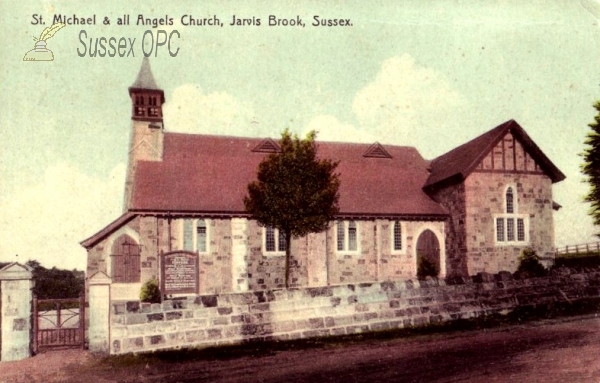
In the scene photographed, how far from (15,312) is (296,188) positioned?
10.3 metres

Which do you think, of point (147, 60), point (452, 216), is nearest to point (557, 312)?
point (452, 216)

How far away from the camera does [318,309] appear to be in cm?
1344

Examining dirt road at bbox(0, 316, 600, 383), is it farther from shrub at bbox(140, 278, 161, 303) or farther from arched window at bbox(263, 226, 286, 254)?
arched window at bbox(263, 226, 286, 254)

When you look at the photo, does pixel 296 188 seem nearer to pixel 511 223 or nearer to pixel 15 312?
pixel 511 223

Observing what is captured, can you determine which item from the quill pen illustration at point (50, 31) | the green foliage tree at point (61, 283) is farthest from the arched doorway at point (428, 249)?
the quill pen illustration at point (50, 31)

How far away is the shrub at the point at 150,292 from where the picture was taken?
19.4m

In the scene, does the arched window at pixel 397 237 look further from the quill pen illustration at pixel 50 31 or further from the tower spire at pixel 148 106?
the quill pen illustration at pixel 50 31

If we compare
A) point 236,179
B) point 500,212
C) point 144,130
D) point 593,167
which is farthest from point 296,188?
point 593,167

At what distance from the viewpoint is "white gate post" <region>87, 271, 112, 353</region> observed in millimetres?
12070

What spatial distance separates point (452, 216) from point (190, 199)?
37.9ft

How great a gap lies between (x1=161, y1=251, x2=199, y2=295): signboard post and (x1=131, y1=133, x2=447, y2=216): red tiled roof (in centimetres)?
572

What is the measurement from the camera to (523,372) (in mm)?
9711

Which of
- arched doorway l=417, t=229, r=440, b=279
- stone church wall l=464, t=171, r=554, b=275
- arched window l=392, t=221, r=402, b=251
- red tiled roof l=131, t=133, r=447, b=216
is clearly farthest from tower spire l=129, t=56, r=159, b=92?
arched doorway l=417, t=229, r=440, b=279

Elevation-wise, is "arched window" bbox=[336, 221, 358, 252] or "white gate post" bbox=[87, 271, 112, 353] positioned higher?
"arched window" bbox=[336, 221, 358, 252]
